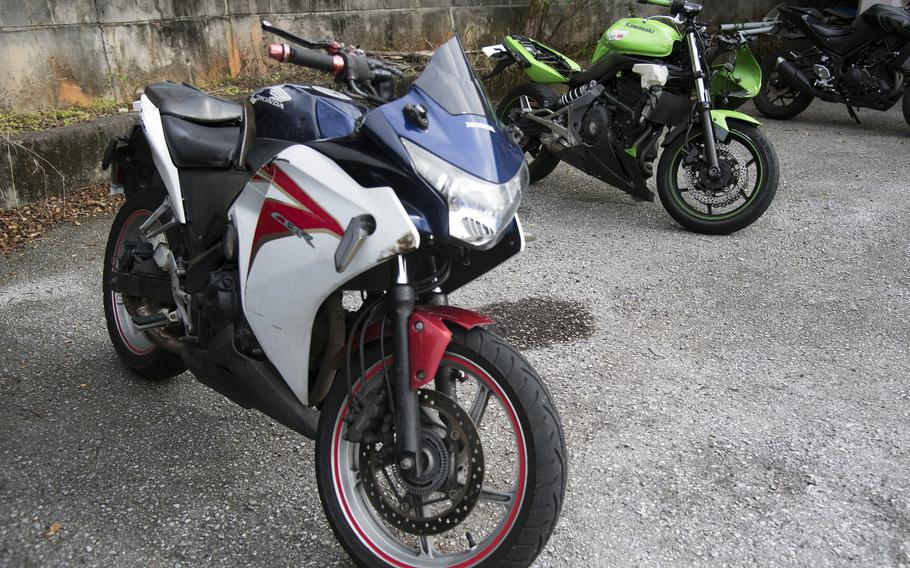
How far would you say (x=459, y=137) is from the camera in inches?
82.7

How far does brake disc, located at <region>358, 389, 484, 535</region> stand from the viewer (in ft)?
7.20

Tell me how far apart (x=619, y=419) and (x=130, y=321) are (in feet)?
6.88

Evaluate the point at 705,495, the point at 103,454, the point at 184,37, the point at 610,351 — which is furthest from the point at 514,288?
the point at 184,37

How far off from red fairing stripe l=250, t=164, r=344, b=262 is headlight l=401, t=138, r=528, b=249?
0.29m

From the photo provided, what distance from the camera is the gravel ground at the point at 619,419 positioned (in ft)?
8.43

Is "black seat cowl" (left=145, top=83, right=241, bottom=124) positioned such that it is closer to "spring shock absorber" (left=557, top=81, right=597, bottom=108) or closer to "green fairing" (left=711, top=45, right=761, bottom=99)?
"spring shock absorber" (left=557, top=81, right=597, bottom=108)

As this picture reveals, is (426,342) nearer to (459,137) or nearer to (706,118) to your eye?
(459,137)

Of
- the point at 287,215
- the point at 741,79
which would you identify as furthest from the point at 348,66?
the point at 741,79

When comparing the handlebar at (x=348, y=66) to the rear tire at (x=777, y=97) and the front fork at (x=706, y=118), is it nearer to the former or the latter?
the front fork at (x=706, y=118)

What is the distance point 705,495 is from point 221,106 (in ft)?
7.42

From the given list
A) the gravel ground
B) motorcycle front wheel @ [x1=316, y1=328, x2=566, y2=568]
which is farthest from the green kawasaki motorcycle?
motorcycle front wheel @ [x1=316, y1=328, x2=566, y2=568]

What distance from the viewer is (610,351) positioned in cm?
377

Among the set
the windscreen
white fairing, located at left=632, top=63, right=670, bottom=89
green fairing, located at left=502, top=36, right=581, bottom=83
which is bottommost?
green fairing, located at left=502, top=36, right=581, bottom=83

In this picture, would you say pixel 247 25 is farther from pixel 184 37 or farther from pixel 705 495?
pixel 705 495
